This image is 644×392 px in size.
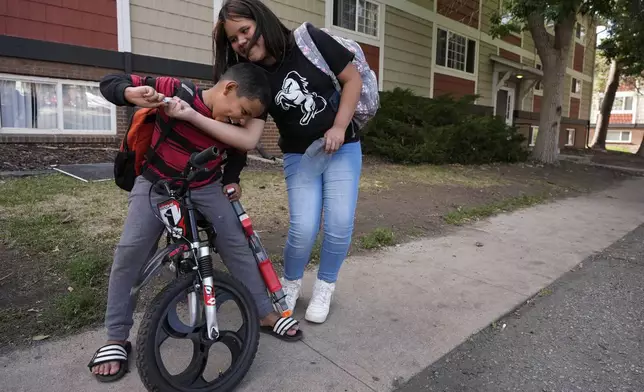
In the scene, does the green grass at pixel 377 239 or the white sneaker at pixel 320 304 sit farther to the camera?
the green grass at pixel 377 239

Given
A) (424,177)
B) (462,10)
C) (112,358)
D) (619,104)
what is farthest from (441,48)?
(619,104)

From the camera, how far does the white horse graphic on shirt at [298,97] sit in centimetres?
248

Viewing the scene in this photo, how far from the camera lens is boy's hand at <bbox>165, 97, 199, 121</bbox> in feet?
6.33

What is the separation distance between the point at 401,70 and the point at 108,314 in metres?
13.1

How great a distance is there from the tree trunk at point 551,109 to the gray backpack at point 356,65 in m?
12.3

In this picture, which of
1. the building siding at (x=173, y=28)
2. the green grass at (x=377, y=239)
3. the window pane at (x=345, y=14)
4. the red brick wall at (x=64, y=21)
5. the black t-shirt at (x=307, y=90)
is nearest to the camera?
the black t-shirt at (x=307, y=90)

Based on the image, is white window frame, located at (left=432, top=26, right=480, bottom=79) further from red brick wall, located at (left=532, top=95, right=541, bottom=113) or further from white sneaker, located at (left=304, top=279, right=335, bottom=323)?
white sneaker, located at (left=304, top=279, right=335, bottom=323)

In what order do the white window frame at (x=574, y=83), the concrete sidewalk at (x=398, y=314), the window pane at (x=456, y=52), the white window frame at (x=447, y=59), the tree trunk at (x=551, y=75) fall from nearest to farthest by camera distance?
the concrete sidewalk at (x=398, y=314), the tree trunk at (x=551, y=75), the white window frame at (x=447, y=59), the window pane at (x=456, y=52), the white window frame at (x=574, y=83)

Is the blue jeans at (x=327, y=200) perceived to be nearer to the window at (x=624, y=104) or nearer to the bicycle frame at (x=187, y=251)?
the bicycle frame at (x=187, y=251)

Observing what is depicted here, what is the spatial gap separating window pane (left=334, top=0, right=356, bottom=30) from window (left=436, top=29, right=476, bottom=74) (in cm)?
416

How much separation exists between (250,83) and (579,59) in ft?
91.6

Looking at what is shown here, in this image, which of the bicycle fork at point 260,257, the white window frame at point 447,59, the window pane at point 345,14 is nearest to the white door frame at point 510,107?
the white window frame at point 447,59

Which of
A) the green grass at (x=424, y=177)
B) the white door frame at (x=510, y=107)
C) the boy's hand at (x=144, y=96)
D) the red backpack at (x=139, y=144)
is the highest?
the white door frame at (x=510, y=107)

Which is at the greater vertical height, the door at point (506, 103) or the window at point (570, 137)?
the door at point (506, 103)
